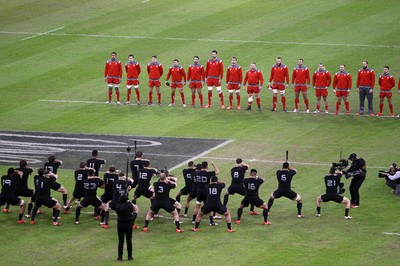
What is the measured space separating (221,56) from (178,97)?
6360 mm

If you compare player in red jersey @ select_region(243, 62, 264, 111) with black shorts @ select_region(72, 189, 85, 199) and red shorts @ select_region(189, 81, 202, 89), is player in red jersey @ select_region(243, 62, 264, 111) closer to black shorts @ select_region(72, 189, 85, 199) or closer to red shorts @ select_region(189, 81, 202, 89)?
red shorts @ select_region(189, 81, 202, 89)

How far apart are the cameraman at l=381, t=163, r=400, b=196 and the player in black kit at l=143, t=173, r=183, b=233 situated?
8.20m

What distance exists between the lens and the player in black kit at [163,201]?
36875 millimetres

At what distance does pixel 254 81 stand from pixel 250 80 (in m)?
0.20

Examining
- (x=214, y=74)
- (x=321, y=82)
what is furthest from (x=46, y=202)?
(x=321, y=82)

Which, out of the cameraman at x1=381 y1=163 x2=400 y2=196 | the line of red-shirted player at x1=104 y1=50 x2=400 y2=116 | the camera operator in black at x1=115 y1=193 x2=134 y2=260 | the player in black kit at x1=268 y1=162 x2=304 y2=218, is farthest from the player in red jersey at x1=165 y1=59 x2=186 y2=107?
the camera operator in black at x1=115 y1=193 x2=134 y2=260

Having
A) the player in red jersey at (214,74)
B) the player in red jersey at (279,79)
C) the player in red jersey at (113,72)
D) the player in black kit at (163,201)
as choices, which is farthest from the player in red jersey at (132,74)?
the player in black kit at (163,201)

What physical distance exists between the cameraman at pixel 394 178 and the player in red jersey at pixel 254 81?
44.2ft

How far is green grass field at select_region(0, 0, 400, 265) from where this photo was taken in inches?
1379

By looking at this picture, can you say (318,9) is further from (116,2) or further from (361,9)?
(116,2)

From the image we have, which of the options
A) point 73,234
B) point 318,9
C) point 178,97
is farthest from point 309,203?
point 318,9

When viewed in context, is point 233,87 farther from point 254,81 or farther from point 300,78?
point 300,78

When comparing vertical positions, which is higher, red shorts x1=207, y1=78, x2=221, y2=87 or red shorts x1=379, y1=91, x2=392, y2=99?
red shorts x1=207, y1=78, x2=221, y2=87

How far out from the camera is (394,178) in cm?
4019
